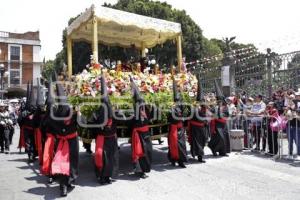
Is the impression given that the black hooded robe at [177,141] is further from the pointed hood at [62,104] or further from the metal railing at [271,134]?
the pointed hood at [62,104]

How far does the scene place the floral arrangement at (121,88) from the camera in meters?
8.76

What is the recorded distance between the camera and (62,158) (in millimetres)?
7121

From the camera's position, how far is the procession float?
888 cm

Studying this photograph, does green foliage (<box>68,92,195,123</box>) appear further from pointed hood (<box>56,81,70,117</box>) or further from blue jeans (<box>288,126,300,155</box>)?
blue jeans (<box>288,126,300,155</box>)

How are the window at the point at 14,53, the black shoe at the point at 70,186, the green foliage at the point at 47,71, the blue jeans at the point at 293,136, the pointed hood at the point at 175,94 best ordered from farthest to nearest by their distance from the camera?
1. the window at the point at 14,53
2. the blue jeans at the point at 293,136
3. the pointed hood at the point at 175,94
4. the green foliage at the point at 47,71
5. the black shoe at the point at 70,186

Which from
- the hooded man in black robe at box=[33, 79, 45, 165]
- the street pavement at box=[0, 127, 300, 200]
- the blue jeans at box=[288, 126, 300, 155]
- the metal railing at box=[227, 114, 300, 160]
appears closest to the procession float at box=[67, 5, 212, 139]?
the hooded man in black robe at box=[33, 79, 45, 165]

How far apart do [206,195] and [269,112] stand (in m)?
4.88

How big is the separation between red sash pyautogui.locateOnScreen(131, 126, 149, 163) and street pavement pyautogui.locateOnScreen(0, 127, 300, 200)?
0.51 meters

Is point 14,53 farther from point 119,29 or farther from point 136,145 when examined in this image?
point 136,145

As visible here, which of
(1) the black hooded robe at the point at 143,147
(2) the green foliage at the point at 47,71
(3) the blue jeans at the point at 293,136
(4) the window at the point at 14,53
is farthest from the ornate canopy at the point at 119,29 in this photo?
(4) the window at the point at 14,53

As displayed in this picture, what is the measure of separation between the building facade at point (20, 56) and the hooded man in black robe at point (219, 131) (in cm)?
4536

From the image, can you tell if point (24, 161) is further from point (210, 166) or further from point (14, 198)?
point (210, 166)

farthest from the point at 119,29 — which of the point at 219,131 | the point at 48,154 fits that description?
the point at 48,154

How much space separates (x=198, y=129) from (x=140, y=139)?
83.1 inches
